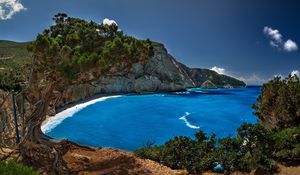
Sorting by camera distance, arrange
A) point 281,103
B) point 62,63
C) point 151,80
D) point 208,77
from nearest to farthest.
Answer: point 62,63 < point 281,103 < point 151,80 < point 208,77

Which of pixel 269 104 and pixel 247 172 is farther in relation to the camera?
pixel 269 104

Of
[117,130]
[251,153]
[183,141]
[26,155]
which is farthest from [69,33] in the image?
[117,130]

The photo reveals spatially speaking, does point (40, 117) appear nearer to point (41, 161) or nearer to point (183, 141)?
point (41, 161)

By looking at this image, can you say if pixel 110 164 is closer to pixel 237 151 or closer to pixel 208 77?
pixel 237 151

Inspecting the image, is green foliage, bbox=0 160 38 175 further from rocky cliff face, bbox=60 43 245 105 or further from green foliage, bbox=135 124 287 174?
rocky cliff face, bbox=60 43 245 105

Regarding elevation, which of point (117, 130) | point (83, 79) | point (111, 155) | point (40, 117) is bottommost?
point (117, 130)

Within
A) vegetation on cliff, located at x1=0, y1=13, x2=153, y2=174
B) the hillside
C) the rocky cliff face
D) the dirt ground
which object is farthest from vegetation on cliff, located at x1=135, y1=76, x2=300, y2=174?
the rocky cliff face

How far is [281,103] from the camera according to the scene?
12.6 meters

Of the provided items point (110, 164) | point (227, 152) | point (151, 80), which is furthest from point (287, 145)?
point (151, 80)

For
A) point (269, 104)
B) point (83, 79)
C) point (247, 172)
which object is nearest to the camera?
point (247, 172)

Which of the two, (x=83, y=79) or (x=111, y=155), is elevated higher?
(x=83, y=79)

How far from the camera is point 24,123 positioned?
389 inches

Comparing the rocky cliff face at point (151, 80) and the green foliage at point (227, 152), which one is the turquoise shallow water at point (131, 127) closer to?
the green foliage at point (227, 152)

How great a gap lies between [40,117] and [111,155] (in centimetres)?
304
